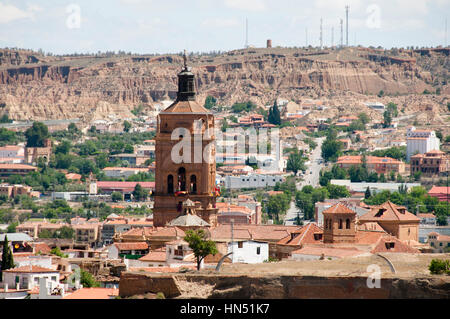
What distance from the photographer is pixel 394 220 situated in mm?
79125

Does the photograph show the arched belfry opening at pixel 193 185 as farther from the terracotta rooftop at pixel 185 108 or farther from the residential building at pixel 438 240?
the residential building at pixel 438 240

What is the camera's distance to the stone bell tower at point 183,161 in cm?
7881

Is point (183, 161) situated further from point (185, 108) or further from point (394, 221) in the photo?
point (394, 221)

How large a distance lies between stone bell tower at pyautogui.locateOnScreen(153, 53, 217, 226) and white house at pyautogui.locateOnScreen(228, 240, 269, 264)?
836 centimetres

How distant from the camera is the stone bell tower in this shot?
78.8m

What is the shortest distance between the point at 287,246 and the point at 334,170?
122 metres

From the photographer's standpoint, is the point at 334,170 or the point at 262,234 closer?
the point at 262,234

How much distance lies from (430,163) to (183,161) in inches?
4684

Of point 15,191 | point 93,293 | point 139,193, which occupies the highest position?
point 93,293

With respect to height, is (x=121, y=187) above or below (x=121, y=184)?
below

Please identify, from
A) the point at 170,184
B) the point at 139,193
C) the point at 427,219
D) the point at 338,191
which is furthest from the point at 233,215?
the point at 139,193

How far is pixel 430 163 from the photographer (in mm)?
194375

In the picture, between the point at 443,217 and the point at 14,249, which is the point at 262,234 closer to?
the point at 14,249
